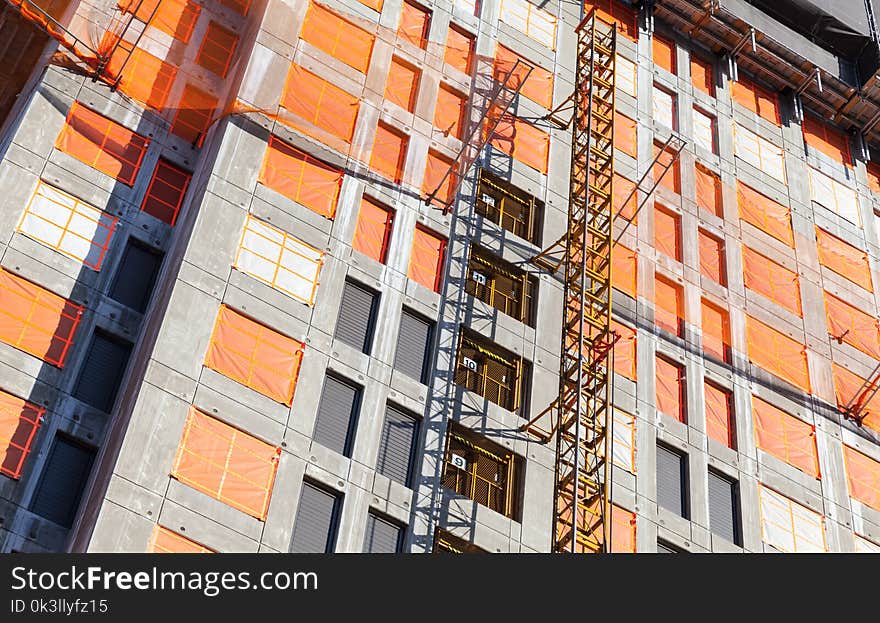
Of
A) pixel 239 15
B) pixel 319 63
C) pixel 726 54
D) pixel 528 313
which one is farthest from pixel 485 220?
pixel 726 54

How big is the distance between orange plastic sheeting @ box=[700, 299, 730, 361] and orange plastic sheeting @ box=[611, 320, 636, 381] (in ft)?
14.0

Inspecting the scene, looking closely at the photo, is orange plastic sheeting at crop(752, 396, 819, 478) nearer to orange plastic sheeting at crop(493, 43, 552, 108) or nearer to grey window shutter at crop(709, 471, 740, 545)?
grey window shutter at crop(709, 471, 740, 545)

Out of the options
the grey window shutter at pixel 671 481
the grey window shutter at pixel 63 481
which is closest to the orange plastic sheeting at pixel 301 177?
the grey window shutter at pixel 63 481

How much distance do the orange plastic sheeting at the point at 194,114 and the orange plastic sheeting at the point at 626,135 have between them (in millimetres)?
21060

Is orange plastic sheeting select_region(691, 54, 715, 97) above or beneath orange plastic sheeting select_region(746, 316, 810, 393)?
above

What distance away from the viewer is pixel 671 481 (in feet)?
172

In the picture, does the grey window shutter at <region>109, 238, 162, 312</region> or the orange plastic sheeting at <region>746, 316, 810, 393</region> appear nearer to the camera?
the grey window shutter at <region>109, 238, 162, 312</region>

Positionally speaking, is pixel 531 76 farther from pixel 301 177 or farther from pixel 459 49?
pixel 301 177

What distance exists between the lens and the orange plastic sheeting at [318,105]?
51375 mm

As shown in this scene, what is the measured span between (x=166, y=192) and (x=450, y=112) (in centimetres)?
1399

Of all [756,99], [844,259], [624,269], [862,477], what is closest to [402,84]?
[624,269]

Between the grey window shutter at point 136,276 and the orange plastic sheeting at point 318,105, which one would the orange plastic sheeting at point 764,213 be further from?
the grey window shutter at point 136,276

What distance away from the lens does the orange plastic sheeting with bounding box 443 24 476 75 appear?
59.0 meters

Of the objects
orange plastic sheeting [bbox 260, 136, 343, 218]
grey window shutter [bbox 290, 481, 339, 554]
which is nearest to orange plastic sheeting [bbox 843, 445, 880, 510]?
grey window shutter [bbox 290, 481, 339, 554]
